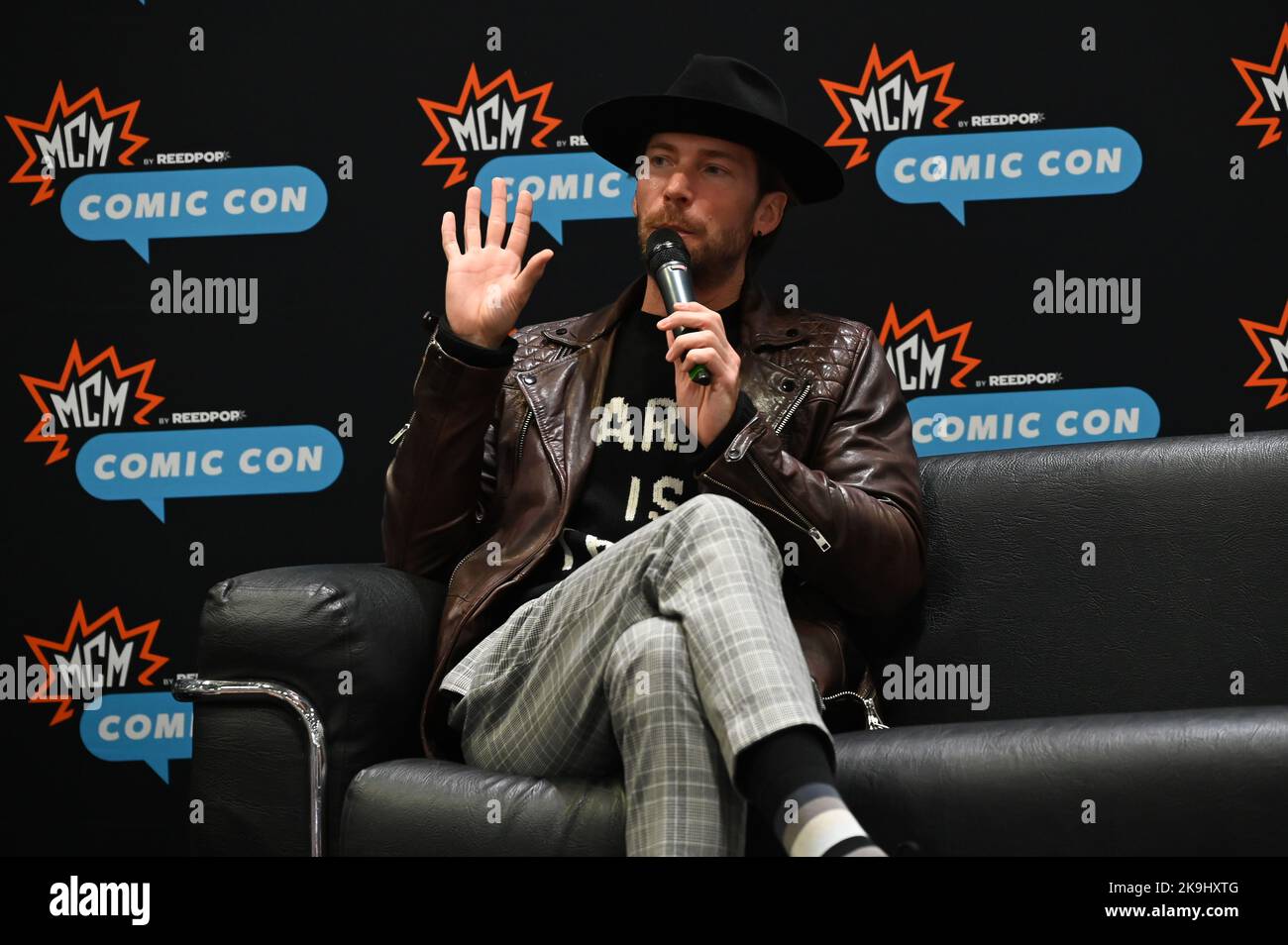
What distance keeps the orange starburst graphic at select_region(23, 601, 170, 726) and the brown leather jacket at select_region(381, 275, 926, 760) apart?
39.4 inches

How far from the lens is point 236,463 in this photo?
311 centimetres

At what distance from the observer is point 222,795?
201 centimetres

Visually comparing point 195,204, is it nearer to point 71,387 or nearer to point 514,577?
point 71,387

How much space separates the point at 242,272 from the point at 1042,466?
1.81 m

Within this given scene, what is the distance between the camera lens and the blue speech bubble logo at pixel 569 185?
3.07 metres

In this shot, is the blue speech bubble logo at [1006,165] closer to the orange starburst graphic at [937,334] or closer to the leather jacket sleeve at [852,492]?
the orange starburst graphic at [937,334]

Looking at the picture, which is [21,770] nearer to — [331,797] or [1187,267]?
[331,797]

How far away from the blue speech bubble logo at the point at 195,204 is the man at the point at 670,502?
74cm

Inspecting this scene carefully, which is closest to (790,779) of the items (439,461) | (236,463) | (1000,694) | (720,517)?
(720,517)

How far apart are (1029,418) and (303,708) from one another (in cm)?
164

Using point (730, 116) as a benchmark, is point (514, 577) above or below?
below

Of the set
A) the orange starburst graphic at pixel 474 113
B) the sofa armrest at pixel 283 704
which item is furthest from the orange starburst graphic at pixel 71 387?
the sofa armrest at pixel 283 704

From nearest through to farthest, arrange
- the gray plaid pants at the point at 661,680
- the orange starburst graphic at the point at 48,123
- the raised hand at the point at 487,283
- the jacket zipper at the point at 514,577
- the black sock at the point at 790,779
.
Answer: the black sock at the point at 790,779, the gray plaid pants at the point at 661,680, the jacket zipper at the point at 514,577, the raised hand at the point at 487,283, the orange starburst graphic at the point at 48,123
